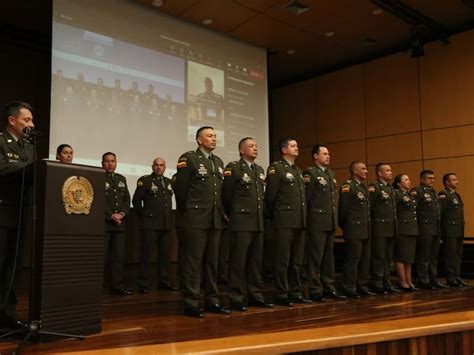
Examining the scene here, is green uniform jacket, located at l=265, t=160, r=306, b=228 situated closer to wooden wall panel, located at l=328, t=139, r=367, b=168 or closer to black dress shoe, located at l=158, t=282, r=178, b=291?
black dress shoe, located at l=158, t=282, r=178, b=291

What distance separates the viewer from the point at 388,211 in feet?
15.7

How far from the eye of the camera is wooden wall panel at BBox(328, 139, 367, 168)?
8148 millimetres

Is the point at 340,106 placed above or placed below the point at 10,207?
above

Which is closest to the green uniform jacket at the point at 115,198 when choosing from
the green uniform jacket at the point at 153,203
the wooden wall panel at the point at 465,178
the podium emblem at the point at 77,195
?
the green uniform jacket at the point at 153,203

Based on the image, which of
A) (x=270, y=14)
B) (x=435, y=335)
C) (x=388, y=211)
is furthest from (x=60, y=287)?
(x=270, y=14)

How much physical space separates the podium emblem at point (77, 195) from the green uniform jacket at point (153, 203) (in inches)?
99.0

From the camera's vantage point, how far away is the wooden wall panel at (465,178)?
6781 millimetres

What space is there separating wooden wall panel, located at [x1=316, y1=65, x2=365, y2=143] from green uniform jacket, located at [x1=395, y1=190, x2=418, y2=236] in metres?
3.22

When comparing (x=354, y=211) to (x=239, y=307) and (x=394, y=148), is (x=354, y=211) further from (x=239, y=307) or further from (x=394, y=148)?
(x=394, y=148)

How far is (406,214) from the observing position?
503 cm

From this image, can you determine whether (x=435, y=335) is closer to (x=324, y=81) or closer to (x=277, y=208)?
(x=277, y=208)

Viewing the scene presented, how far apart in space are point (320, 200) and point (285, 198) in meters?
0.43

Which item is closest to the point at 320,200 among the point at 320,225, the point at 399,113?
the point at 320,225

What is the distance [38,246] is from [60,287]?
0.74 feet
